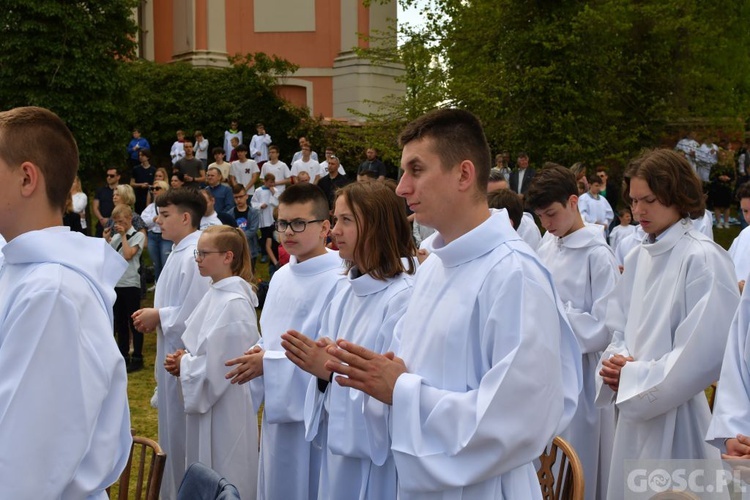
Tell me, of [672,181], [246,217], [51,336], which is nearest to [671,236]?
Answer: [672,181]

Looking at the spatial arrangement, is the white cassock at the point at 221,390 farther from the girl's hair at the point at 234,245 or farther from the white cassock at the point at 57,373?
the white cassock at the point at 57,373

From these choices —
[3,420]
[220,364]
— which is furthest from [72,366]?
[220,364]

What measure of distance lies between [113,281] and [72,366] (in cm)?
39

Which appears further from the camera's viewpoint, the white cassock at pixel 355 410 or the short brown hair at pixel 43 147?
the white cassock at pixel 355 410

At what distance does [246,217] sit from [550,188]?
1031 cm

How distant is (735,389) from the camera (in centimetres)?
371

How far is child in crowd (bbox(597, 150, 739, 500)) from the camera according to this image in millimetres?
4520

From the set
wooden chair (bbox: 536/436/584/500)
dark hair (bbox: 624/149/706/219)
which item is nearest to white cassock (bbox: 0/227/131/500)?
wooden chair (bbox: 536/436/584/500)

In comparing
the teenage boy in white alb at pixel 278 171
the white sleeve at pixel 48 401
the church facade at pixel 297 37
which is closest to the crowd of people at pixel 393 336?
the white sleeve at pixel 48 401

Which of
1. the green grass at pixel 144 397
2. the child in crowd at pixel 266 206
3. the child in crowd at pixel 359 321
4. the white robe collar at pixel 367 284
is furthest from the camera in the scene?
the child in crowd at pixel 266 206

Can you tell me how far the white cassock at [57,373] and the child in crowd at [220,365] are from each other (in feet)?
9.68

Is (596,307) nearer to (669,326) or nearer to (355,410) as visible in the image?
(669,326)

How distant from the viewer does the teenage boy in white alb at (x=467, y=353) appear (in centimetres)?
287

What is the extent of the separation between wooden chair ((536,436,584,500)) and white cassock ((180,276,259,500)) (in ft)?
7.80
